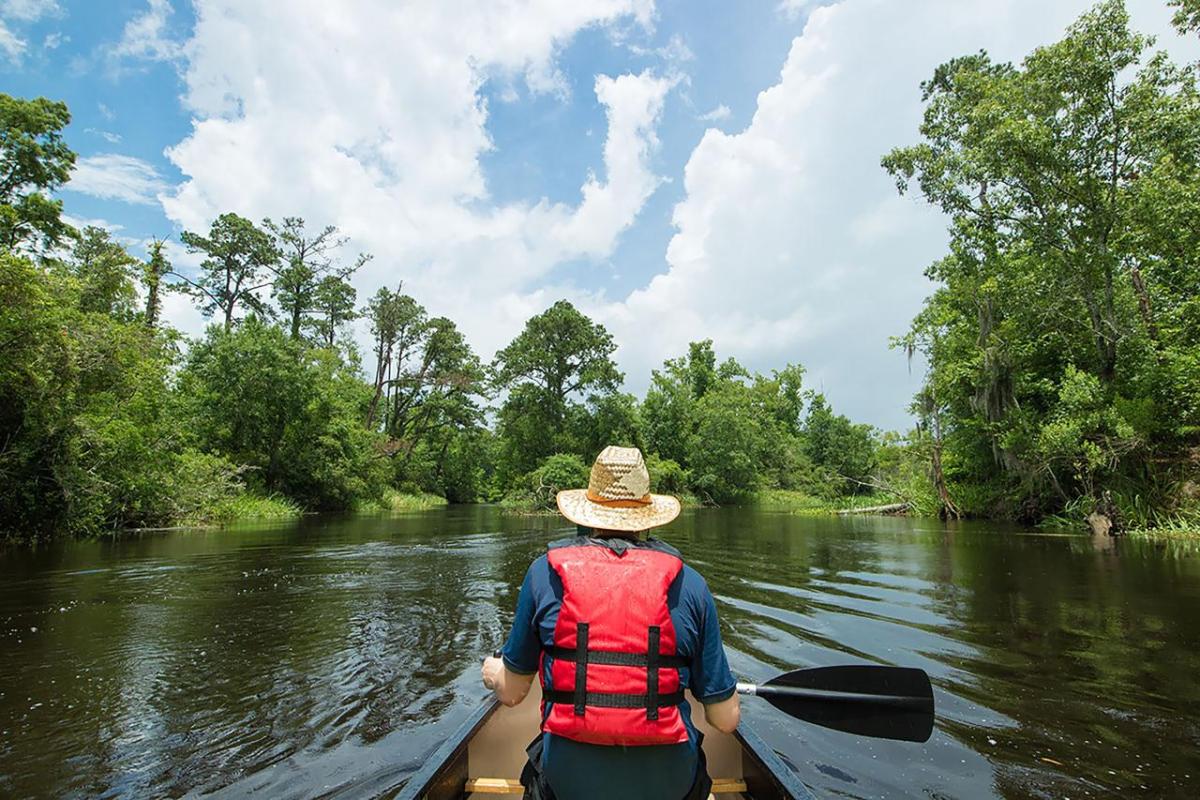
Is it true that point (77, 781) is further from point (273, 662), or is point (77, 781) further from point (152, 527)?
point (152, 527)

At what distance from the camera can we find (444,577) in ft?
31.5

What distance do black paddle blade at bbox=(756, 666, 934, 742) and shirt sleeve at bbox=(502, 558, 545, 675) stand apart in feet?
4.21

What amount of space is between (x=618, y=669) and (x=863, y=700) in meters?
1.64

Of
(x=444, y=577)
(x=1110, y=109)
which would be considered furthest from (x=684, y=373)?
(x=444, y=577)

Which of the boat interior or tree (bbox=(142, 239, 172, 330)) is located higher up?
tree (bbox=(142, 239, 172, 330))

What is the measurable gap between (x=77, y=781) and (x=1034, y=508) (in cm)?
2164

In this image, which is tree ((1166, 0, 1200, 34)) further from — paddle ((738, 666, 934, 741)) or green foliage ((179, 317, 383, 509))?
green foliage ((179, 317, 383, 509))

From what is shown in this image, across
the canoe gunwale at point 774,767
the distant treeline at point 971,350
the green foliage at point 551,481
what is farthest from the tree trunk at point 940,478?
the canoe gunwale at point 774,767

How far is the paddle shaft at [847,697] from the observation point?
2.66 meters

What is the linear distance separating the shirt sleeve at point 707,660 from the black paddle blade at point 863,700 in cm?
91

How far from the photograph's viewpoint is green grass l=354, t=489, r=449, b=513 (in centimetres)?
3159

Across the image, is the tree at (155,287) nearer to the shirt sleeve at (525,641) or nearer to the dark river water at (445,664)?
the dark river water at (445,664)

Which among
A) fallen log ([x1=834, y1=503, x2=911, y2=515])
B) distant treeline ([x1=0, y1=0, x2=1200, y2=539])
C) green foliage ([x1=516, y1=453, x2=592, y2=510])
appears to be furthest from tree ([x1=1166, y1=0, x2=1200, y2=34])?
green foliage ([x1=516, y1=453, x2=592, y2=510])

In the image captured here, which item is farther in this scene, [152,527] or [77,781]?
[152,527]
